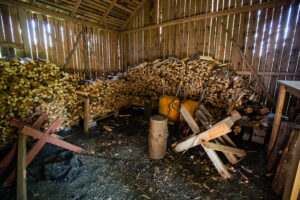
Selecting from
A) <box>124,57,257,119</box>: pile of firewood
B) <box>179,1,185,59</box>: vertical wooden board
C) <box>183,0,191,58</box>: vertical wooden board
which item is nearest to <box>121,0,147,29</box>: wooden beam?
<box>179,1,185,59</box>: vertical wooden board

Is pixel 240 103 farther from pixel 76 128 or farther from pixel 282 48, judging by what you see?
pixel 76 128

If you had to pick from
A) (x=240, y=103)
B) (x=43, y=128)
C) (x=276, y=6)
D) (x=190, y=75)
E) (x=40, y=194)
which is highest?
(x=276, y=6)

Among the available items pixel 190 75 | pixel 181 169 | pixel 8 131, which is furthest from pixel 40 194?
pixel 190 75

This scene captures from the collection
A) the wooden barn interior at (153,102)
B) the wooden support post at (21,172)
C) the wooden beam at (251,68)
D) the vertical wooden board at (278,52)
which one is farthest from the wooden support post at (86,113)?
the vertical wooden board at (278,52)

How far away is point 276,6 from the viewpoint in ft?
14.4

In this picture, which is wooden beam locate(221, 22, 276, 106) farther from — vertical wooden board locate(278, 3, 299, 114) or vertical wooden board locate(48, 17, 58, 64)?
vertical wooden board locate(48, 17, 58, 64)

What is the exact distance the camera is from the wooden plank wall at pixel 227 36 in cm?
438

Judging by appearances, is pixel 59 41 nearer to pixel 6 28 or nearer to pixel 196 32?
pixel 6 28

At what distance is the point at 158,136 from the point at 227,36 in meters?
4.78

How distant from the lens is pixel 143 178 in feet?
9.02

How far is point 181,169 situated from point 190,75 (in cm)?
318

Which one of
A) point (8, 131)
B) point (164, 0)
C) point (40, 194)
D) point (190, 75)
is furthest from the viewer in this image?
point (164, 0)

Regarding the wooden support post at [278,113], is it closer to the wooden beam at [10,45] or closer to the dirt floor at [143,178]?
the dirt floor at [143,178]

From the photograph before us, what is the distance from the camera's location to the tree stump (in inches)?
119
